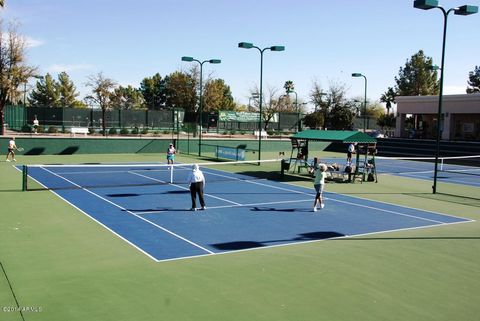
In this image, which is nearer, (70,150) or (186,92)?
(70,150)

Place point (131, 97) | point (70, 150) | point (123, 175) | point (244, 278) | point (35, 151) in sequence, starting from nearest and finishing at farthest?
point (244, 278) < point (123, 175) < point (35, 151) < point (70, 150) < point (131, 97)

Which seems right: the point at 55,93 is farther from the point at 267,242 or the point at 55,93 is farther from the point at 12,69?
the point at 267,242

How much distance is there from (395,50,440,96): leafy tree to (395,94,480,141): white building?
28.0 metres

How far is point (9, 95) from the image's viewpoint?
46938 mm

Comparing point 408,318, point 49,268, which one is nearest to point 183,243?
point 49,268

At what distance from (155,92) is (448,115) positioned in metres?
77.3

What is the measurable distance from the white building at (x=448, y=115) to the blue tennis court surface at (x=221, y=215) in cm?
3568

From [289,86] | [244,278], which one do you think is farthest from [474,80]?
[244,278]

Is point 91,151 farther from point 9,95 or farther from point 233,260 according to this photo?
point 233,260

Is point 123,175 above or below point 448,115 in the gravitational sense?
below

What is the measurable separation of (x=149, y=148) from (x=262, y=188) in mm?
22368

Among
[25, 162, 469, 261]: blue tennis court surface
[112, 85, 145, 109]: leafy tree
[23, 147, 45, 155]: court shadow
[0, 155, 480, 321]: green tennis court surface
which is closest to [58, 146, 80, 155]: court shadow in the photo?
[23, 147, 45, 155]: court shadow

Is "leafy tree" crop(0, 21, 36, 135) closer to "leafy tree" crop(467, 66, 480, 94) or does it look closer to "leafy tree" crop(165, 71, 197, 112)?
"leafy tree" crop(165, 71, 197, 112)

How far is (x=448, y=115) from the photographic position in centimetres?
5500
